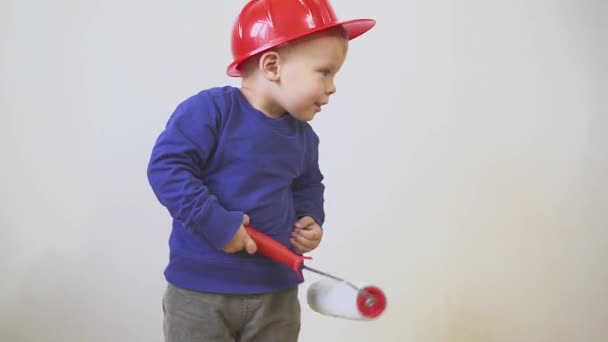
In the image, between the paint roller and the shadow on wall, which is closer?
the paint roller

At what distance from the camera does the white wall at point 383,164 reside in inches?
41.9

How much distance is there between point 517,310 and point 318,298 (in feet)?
2.67

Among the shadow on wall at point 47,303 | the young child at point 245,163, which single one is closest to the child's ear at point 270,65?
the young child at point 245,163

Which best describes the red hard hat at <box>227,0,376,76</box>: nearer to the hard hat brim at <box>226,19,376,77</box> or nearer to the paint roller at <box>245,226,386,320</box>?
the hard hat brim at <box>226,19,376,77</box>

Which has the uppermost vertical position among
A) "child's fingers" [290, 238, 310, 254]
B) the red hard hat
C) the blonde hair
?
the red hard hat

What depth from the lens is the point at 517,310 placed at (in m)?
1.38

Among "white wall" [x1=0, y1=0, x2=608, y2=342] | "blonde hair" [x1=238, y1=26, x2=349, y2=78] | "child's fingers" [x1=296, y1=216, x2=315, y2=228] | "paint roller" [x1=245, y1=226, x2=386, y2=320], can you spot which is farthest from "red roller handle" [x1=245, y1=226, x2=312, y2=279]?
"white wall" [x1=0, y1=0, x2=608, y2=342]

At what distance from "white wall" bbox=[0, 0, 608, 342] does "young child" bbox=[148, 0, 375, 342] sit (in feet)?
1.30

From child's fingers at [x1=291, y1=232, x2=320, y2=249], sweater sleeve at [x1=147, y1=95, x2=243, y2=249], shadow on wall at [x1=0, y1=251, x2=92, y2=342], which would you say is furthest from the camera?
shadow on wall at [x1=0, y1=251, x2=92, y2=342]

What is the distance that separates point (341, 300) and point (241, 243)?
15 cm

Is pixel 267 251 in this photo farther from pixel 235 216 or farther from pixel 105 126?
pixel 105 126

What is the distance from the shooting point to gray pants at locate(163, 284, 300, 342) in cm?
73

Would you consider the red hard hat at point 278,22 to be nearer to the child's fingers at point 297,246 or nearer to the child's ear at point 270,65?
the child's ear at point 270,65

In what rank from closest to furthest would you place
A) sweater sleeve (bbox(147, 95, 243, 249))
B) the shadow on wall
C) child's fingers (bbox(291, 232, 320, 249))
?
sweater sleeve (bbox(147, 95, 243, 249)), child's fingers (bbox(291, 232, 320, 249)), the shadow on wall
